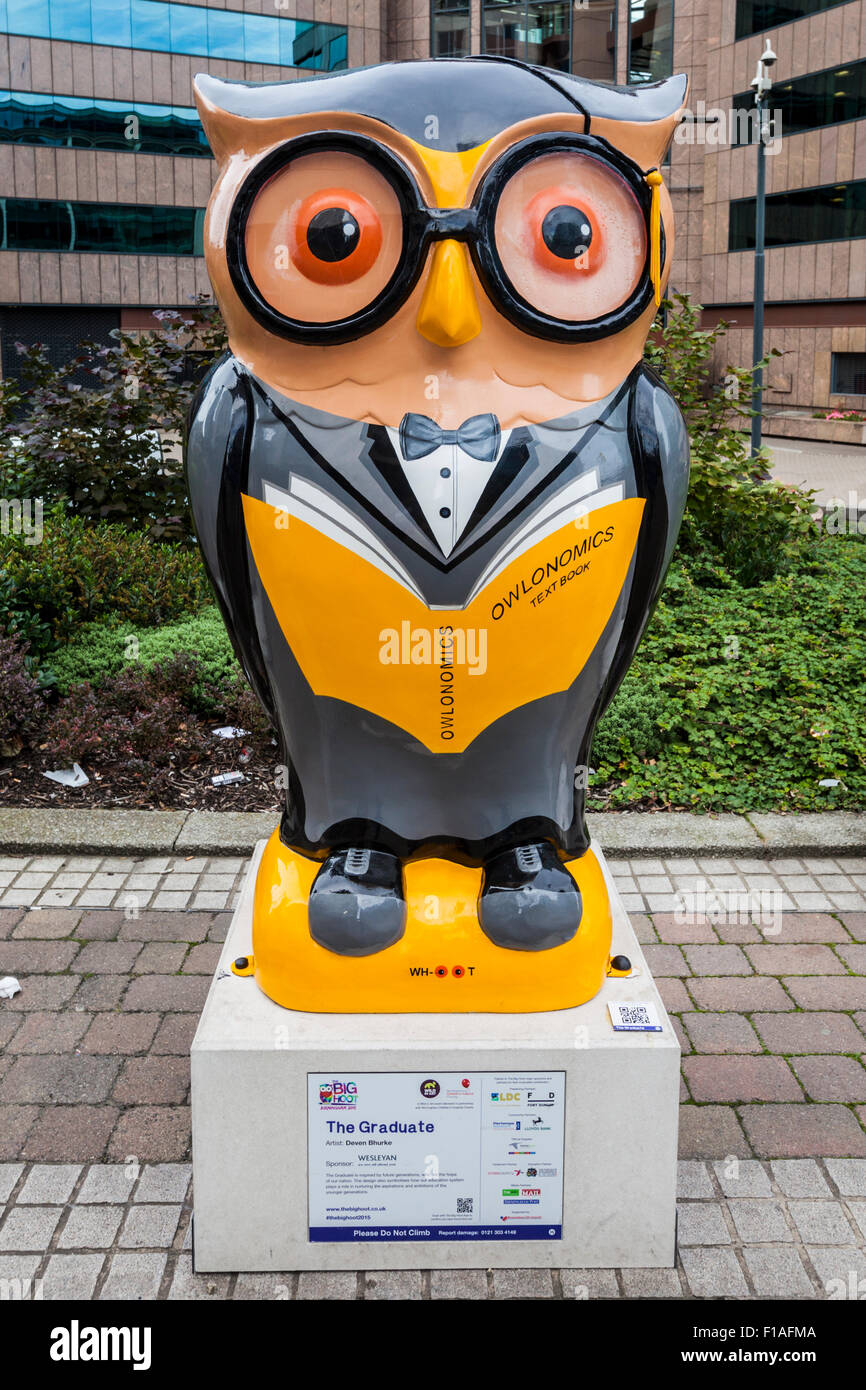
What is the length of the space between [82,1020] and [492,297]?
8.40ft

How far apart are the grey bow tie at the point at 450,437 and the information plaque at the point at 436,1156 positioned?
1.37m

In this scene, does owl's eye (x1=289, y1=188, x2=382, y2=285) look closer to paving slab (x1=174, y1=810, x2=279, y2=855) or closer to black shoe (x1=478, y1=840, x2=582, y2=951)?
black shoe (x1=478, y1=840, x2=582, y2=951)

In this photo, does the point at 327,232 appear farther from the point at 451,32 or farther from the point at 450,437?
the point at 451,32

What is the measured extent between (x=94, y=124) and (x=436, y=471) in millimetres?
27825

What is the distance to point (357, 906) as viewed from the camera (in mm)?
2682

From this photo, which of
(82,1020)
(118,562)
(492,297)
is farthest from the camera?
(118,562)

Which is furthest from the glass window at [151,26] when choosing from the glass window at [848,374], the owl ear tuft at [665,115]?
the owl ear tuft at [665,115]

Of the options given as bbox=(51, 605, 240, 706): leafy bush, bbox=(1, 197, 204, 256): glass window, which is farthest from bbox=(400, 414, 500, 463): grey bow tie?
bbox=(1, 197, 204, 256): glass window

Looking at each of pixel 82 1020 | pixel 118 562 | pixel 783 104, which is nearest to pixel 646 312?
pixel 82 1020

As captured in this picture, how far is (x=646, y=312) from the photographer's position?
254 centimetres

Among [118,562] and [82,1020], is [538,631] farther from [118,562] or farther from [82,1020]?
[118,562]

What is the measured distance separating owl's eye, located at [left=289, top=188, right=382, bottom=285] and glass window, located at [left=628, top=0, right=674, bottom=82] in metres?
24.0

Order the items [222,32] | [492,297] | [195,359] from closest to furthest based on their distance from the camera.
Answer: [492,297]
[195,359]
[222,32]

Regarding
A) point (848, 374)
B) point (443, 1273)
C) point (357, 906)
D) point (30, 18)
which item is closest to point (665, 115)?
point (357, 906)
